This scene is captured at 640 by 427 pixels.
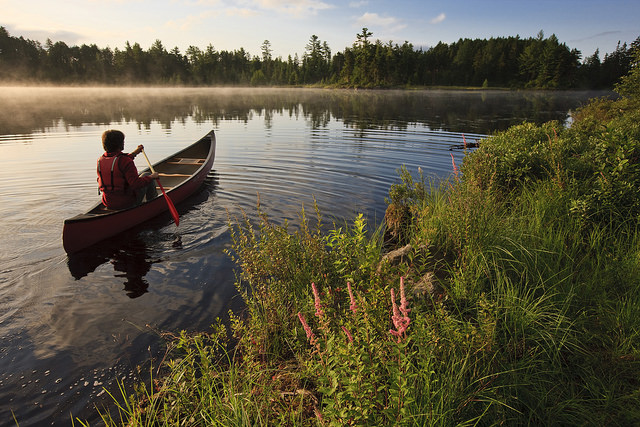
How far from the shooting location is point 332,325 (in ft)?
12.2

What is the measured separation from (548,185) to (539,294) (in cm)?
315

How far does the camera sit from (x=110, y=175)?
25.8 ft

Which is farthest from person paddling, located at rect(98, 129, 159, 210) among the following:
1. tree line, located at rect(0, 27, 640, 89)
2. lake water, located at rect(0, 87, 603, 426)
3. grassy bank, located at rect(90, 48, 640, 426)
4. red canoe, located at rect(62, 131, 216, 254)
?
tree line, located at rect(0, 27, 640, 89)

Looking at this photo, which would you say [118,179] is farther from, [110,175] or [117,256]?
[117,256]

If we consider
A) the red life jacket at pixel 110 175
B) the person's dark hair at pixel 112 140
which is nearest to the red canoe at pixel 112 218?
the red life jacket at pixel 110 175

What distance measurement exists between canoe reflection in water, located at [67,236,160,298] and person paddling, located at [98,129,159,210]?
1039 millimetres

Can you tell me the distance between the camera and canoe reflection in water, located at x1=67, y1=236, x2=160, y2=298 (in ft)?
21.1

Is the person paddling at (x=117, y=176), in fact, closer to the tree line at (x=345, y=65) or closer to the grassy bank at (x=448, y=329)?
the grassy bank at (x=448, y=329)

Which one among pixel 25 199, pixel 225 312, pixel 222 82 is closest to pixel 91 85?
pixel 222 82

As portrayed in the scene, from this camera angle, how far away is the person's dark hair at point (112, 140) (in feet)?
24.6

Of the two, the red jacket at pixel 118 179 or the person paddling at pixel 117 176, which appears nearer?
the person paddling at pixel 117 176

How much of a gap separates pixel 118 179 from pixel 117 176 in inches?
3.1

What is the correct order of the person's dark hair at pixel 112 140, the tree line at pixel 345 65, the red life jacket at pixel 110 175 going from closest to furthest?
the person's dark hair at pixel 112 140
the red life jacket at pixel 110 175
the tree line at pixel 345 65

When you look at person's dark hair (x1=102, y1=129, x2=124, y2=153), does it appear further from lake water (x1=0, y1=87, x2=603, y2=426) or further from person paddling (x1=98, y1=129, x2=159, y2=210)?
lake water (x1=0, y1=87, x2=603, y2=426)
